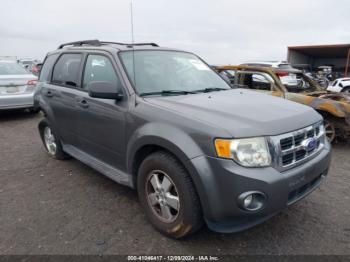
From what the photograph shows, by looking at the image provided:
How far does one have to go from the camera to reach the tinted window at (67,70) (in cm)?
399

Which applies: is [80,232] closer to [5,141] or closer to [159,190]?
[159,190]

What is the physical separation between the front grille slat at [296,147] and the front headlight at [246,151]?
6.7 inches

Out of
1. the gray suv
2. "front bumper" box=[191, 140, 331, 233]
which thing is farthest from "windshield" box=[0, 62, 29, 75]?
"front bumper" box=[191, 140, 331, 233]

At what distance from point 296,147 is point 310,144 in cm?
26

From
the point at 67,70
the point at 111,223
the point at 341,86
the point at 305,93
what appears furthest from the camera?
the point at 341,86

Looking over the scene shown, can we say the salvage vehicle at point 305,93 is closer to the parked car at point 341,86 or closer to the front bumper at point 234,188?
the front bumper at point 234,188

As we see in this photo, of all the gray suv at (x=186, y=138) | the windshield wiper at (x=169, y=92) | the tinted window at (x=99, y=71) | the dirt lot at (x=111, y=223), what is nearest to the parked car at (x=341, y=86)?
the dirt lot at (x=111, y=223)

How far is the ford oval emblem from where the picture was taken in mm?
2648

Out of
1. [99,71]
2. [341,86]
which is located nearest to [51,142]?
[99,71]

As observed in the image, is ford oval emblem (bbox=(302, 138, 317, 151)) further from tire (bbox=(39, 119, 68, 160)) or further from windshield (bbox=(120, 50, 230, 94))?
tire (bbox=(39, 119, 68, 160))

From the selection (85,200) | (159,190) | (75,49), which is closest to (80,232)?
(85,200)

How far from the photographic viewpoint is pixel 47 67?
4.82m

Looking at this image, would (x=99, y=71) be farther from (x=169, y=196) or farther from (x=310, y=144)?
(x=310, y=144)

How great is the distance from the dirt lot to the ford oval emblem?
85 centimetres
